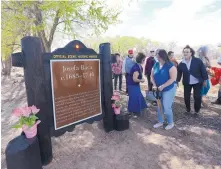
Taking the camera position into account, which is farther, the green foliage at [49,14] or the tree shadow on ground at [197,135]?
the green foliage at [49,14]

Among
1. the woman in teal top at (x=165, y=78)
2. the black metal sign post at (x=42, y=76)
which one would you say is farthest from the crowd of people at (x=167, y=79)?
the black metal sign post at (x=42, y=76)

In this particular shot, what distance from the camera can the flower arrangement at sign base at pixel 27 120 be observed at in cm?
264

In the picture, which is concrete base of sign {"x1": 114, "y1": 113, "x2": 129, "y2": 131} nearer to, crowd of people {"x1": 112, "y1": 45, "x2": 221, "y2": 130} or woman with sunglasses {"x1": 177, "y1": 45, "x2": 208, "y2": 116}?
crowd of people {"x1": 112, "y1": 45, "x2": 221, "y2": 130}

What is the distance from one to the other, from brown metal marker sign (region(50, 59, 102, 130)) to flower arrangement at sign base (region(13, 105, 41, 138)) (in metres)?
0.44

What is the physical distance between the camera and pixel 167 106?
4090mm

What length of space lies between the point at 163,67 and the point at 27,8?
247 inches

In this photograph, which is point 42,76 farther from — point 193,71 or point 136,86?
point 193,71

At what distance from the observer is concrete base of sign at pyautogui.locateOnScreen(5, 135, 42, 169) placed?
2451 mm

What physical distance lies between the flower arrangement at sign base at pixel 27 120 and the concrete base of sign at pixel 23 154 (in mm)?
113

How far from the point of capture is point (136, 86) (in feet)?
15.9

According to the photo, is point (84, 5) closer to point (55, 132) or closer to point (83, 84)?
point (83, 84)

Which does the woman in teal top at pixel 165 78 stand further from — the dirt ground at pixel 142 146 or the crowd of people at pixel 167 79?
the dirt ground at pixel 142 146

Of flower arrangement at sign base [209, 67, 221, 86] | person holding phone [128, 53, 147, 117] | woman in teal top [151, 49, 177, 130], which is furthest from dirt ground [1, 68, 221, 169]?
flower arrangement at sign base [209, 67, 221, 86]

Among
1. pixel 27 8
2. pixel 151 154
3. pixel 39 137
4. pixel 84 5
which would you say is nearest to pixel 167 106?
pixel 151 154
